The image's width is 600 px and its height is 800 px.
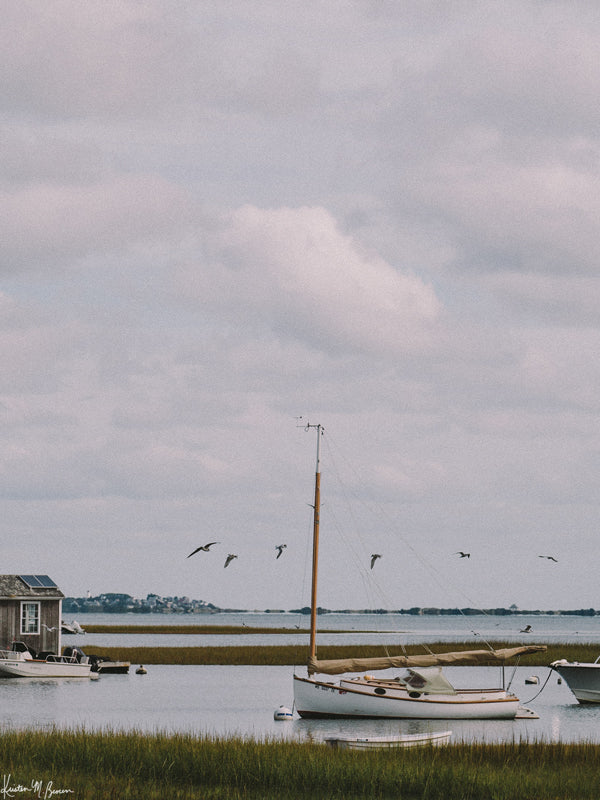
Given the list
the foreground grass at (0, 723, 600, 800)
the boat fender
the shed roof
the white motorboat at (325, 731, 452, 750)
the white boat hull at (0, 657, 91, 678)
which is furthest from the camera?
the shed roof

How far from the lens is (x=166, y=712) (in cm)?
5734

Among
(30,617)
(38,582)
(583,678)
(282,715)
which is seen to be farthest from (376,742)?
(38,582)

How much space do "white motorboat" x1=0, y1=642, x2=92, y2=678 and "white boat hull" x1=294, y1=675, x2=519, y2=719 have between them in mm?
26184

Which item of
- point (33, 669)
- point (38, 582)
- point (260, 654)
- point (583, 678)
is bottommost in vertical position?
point (260, 654)

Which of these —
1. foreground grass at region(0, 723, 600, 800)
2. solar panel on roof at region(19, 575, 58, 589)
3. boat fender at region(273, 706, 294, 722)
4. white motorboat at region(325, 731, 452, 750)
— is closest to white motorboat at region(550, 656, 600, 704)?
boat fender at region(273, 706, 294, 722)

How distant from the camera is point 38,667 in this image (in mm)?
76938

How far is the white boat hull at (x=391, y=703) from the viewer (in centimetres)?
5400

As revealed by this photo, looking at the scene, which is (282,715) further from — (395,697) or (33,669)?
(33,669)

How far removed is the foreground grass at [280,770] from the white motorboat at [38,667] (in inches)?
1713

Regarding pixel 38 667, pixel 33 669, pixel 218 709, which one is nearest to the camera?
pixel 218 709

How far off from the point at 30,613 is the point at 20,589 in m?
1.75

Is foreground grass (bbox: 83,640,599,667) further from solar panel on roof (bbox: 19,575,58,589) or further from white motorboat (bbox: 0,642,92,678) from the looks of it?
white motorboat (bbox: 0,642,92,678)

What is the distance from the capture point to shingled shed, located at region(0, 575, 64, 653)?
261 ft

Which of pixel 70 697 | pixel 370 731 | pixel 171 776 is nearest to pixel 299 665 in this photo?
pixel 70 697
